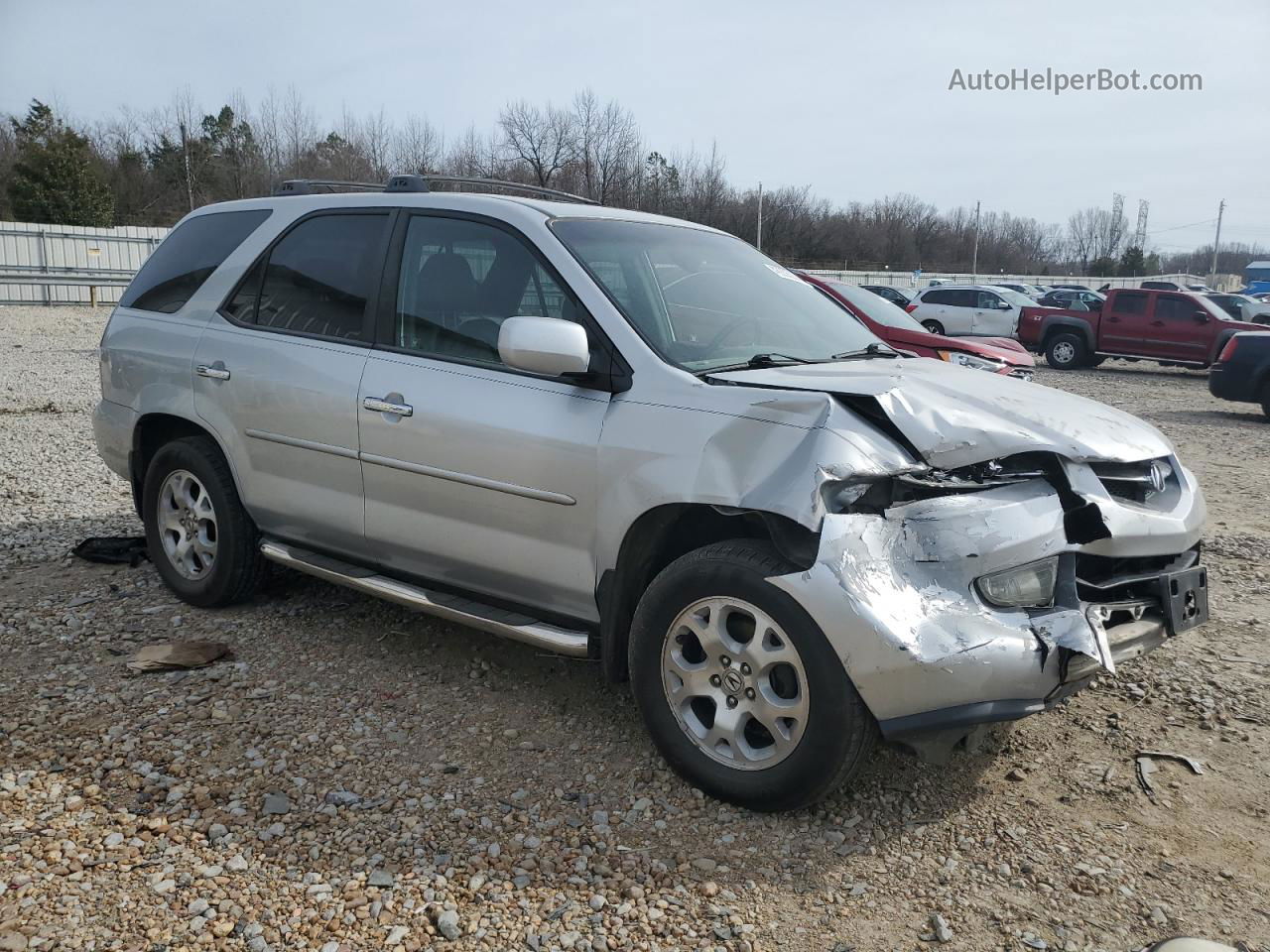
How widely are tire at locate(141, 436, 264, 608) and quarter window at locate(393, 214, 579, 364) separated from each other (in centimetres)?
130

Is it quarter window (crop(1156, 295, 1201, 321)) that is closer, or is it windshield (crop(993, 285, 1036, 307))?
quarter window (crop(1156, 295, 1201, 321))

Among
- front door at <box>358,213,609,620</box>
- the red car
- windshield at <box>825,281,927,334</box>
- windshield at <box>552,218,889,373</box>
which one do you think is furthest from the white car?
front door at <box>358,213,609,620</box>

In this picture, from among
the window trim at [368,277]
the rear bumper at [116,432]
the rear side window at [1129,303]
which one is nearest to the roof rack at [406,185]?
the window trim at [368,277]

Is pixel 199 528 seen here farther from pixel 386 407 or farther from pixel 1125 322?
pixel 1125 322

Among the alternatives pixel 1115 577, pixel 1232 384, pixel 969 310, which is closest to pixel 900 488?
pixel 1115 577

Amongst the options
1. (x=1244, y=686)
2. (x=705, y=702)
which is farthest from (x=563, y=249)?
(x=1244, y=686)

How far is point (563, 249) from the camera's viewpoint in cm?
369

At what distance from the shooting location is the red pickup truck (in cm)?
1983

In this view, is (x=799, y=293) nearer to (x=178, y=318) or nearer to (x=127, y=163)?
(x=178, y=318)

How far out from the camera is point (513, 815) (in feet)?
10.4

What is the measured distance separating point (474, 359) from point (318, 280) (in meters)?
1.08

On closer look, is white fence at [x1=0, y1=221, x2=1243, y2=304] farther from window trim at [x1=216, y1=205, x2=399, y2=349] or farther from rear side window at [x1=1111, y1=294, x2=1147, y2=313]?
window trim at [x1=216, y1=205, x2=399, y2=349]

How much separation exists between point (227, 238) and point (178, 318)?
45 centimetres

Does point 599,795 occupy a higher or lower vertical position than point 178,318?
lower
